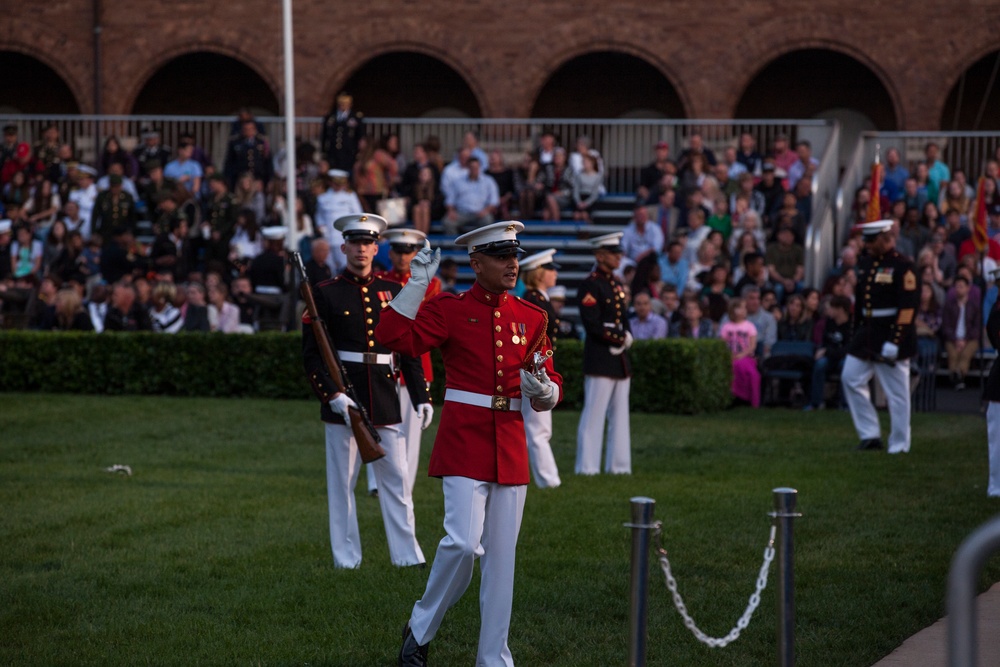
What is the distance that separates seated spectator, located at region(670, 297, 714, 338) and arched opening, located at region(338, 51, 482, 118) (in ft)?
42.0

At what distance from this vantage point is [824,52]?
95.1 feet

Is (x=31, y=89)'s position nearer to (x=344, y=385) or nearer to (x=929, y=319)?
(x=929, y=319)

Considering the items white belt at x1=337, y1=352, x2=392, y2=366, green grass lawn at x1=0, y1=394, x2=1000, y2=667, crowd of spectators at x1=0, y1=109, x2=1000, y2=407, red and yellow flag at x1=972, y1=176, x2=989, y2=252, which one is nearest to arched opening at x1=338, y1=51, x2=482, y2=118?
crowd of spectators at x1=0, y1=109, x2=1000, y2=407

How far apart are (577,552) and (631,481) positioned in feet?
10.1

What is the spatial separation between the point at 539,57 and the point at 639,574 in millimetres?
Result: 23636

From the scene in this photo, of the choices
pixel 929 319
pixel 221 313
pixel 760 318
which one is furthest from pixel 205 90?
pixel 929 319

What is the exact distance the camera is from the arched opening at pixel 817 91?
95.7 ft

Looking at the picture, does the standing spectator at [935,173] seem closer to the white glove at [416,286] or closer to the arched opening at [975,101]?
the arched opening at [975,101]

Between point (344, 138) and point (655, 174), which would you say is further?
point (344, 138)

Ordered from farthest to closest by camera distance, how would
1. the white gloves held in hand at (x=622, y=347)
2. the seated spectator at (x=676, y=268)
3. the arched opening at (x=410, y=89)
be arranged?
the arched opening at (x=410, y=89), the seated spectator at (x=676, y=268), the white gloves held in hand at (x=622, y=347)

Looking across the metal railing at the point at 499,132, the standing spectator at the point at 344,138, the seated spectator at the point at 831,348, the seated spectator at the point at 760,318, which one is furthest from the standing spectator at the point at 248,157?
the seated spectator at the point at 831,348

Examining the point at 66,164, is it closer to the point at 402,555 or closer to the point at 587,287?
the point at 587,287

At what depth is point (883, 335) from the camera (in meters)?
13.6

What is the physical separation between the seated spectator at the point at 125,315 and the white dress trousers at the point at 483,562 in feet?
46.3
